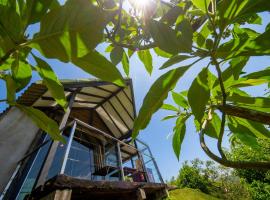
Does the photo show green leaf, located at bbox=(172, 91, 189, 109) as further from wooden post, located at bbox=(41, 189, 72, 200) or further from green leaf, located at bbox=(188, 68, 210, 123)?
wooden post, located at bbox=(41, 189, 72, 200)

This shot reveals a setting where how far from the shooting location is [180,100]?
2.59ft

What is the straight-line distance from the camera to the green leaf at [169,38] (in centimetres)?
37

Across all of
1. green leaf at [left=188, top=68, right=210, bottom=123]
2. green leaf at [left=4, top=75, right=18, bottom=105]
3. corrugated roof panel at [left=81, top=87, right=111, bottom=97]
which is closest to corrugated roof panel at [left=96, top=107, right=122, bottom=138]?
corrugated roof panel at [left=81, top=87, right=111, bottom=97]

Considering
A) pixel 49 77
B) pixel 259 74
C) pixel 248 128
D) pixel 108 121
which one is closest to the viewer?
pixel 49 77

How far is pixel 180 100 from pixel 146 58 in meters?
0.21

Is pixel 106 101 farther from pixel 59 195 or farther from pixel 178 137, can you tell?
pixel 178 137

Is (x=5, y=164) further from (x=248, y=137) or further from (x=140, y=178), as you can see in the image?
(x=248, y=137)

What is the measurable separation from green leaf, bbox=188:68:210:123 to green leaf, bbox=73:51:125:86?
175 mm

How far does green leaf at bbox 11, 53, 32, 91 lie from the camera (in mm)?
470

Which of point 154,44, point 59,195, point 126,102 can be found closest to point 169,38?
point 154,44

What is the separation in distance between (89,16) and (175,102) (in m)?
0.56

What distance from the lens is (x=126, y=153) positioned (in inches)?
331

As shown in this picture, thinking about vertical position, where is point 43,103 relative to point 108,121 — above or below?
below

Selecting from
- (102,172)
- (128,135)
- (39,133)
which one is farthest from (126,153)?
(39,133)
